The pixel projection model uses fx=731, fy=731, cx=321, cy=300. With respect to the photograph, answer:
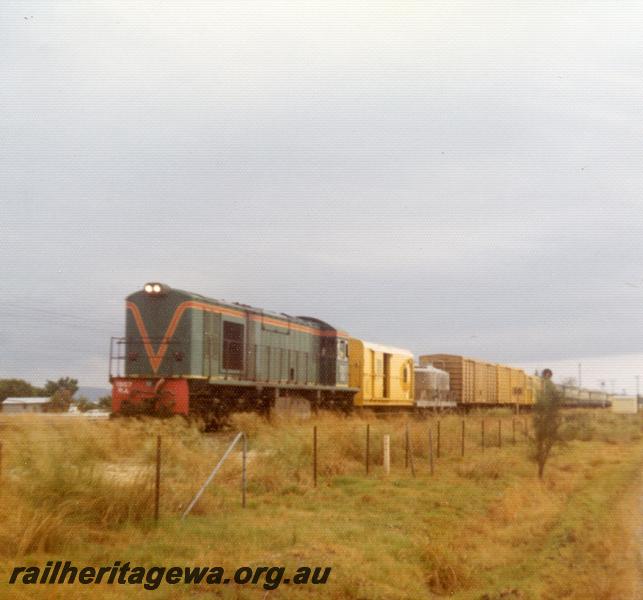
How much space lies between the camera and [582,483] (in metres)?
19.0

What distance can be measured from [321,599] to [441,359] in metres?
35.2

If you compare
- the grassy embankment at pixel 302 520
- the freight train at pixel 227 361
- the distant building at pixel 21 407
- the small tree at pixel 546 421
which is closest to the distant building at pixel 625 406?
the freight train at pixel 227 361

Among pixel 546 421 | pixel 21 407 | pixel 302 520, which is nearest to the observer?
pixel 302 520

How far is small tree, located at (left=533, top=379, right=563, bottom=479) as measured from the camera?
62.9ft

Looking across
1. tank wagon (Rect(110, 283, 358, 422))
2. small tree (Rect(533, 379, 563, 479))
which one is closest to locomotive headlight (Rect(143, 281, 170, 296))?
tank wagon (Rect(110, 283, 358, 422))

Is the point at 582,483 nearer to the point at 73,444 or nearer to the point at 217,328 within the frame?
the point at 217,328

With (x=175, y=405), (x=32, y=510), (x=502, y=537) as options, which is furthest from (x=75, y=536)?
(x=175, y=405)

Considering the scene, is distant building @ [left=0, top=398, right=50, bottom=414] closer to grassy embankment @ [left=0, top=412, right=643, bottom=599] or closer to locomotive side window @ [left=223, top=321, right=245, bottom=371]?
grassy embankment @ [left=0, top=412, right=643, bottom=599]

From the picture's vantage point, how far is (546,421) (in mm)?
19812

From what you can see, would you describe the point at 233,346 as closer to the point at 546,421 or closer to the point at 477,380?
the point at 546,421

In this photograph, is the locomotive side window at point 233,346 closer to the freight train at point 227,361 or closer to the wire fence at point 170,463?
the freight train at point 227,361

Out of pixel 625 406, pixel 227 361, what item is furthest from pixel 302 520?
pixel 625 406

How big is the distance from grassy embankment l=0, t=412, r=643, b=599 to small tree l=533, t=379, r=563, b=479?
163cm

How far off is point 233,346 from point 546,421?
31.2 feet
